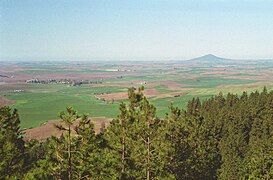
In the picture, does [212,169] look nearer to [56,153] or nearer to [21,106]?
[56,153]

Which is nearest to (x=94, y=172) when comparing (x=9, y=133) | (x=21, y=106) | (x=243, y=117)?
(x=9, y=133)

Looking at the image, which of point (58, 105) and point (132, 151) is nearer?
point (132, 151)

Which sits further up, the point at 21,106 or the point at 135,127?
the point at 135,127

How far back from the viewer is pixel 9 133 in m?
37.1

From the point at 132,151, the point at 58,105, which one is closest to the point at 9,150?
the point at 132,151

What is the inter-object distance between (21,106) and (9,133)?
12816cm

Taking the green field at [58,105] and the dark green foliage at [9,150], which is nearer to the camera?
the dark green foliage at [9,150]

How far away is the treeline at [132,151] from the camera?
25.0m

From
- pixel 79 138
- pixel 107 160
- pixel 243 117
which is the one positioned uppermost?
pixel 79 138

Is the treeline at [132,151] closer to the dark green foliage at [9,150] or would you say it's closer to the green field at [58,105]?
the dark green foliage at [9,150]

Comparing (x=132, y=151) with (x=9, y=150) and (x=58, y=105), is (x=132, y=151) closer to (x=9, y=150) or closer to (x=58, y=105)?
(x=9, y=150)

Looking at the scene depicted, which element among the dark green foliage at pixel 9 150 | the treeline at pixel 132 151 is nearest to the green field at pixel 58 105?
the treeline at pixel 132 151

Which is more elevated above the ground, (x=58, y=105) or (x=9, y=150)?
(x=9, y=150)

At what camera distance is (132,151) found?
104 ft
